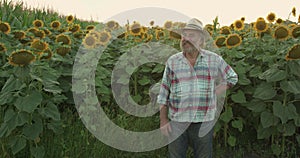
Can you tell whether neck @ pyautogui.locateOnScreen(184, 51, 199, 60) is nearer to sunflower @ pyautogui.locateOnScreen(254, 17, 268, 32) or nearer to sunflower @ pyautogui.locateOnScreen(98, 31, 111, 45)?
sunflower @ pyautogui.locateOnScreen(254, 17, 268, 32)

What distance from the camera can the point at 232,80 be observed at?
3.15 meters

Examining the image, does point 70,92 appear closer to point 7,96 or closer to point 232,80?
point 7,96

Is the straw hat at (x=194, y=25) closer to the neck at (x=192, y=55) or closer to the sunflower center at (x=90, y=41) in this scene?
the neck at (x=192, y=55)

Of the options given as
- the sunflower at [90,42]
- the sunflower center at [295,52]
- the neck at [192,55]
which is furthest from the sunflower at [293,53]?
the sunflower at [90,42]

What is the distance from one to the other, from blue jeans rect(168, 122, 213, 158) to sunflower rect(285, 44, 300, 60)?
1.12 metres

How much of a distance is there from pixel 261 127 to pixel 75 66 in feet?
6.89

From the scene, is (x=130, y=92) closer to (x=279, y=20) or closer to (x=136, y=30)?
(x=136, y=30)

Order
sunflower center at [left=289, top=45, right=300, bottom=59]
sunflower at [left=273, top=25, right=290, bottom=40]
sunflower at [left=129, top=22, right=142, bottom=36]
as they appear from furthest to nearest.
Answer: sunflower at [left=129, top=22, right=142, bottom=36] < sunflower at [left=273, top=25, right=290, bottom=40] < sunflower center at [left=289, top=45, right=300, bottom=59]

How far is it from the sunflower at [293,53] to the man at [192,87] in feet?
2.56

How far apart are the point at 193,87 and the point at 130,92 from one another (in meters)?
1.96

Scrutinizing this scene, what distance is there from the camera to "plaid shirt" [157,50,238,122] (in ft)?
9.89

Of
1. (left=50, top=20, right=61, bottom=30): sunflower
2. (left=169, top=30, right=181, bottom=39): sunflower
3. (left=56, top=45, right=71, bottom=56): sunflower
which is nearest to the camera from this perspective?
(left=56, top=45, right=71, bottom=56): sunflower

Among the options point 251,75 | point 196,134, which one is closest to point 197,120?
point 196,134

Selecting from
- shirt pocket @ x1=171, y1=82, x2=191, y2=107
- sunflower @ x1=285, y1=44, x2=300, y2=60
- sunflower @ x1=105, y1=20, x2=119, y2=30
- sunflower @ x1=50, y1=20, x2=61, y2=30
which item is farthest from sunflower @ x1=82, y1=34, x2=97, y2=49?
sunflower @ x1=285, y1=44, x2=300, y2=60
